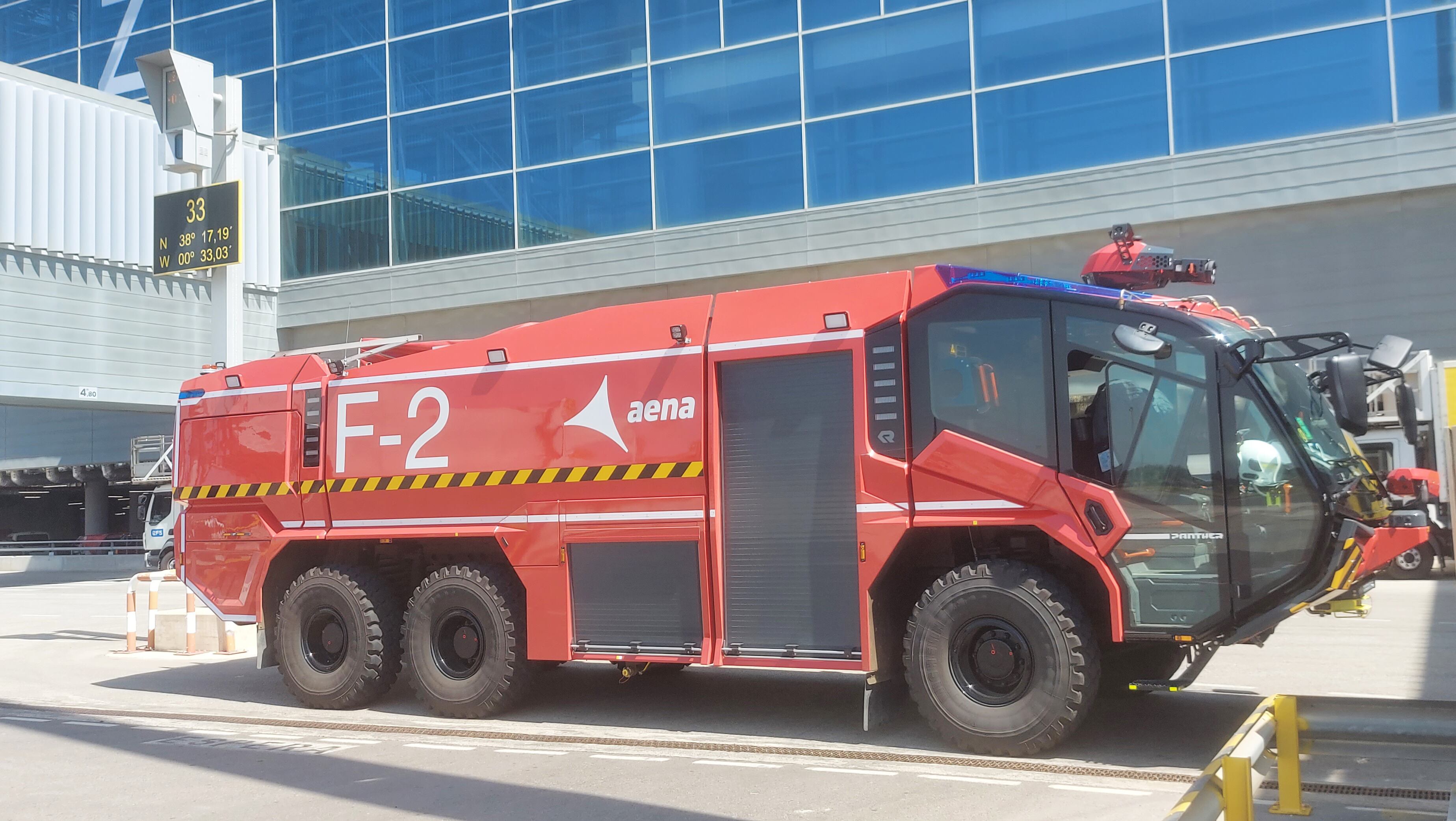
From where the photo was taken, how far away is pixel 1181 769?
7.06 metres

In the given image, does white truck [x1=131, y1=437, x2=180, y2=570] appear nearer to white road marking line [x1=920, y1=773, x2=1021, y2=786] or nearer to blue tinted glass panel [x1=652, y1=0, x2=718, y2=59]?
blue tinted glass panel [x1=652, y1=0, x2=718, y2=59]

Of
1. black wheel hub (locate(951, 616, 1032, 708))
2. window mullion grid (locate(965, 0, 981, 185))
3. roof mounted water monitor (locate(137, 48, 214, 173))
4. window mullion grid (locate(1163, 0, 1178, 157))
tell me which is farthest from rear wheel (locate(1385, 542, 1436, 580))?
roof mounted water monitor (locate(137, 48, 214, 173))

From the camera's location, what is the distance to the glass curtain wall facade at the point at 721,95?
2033 cm

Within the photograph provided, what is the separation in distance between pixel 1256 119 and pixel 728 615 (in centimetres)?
1585

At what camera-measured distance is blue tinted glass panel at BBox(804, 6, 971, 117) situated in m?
22.8

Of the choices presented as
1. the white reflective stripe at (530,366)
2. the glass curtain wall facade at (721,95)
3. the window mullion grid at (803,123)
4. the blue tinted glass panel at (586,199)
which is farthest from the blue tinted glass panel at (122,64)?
the white reflective stripe at (530,366)

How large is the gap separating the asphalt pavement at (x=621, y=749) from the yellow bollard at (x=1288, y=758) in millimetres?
393

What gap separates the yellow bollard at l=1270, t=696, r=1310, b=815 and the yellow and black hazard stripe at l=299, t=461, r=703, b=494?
4045 mm

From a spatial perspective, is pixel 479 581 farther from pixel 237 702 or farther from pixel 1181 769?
pixel 1181 769

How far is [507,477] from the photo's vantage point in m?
9.48

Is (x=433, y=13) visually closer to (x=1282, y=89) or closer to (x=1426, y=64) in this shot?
(x=1282, y=89)

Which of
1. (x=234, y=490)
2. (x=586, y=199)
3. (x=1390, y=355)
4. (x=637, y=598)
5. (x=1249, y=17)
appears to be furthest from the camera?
(x=586, y=199)

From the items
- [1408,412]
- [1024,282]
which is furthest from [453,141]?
[1408,412]

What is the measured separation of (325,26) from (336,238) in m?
5.14
